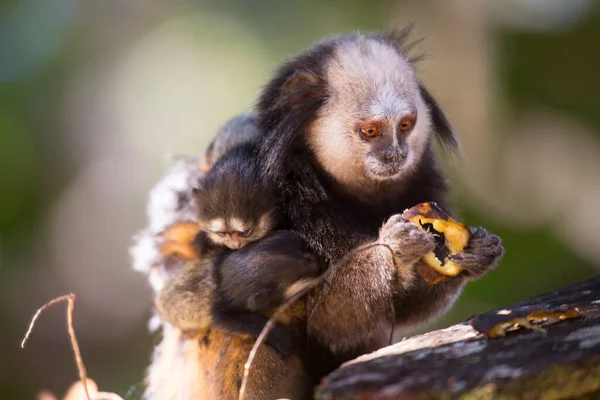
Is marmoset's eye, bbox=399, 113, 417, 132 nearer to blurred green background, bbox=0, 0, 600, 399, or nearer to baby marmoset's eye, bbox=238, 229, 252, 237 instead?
baby marmoset's eye, bbox=238, 229, 252, 237

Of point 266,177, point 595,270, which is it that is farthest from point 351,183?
point 595,270

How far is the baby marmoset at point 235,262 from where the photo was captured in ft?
10.6

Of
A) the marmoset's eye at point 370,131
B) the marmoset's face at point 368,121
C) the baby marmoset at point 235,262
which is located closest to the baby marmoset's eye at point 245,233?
the baby marmoset at point 235,262

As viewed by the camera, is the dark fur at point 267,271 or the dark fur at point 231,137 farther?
the dark fur at point 231,137

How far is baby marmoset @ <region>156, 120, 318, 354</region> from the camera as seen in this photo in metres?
3.22

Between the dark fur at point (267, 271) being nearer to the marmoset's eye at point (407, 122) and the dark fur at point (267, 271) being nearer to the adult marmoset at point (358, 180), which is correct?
the adult marmoset at point (358, 180)

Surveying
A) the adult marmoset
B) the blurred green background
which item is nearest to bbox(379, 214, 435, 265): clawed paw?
the adult marmoset

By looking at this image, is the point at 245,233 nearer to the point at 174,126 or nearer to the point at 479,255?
the point at 479,255

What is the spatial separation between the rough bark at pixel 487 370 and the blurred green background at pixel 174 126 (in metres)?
5.65

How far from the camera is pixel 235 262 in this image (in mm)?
3330

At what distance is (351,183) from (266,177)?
47cm

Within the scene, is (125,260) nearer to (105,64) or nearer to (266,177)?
(105,64)

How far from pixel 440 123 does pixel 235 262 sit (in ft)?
4.72

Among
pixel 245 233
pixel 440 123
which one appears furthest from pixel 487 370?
pixel 440 123
